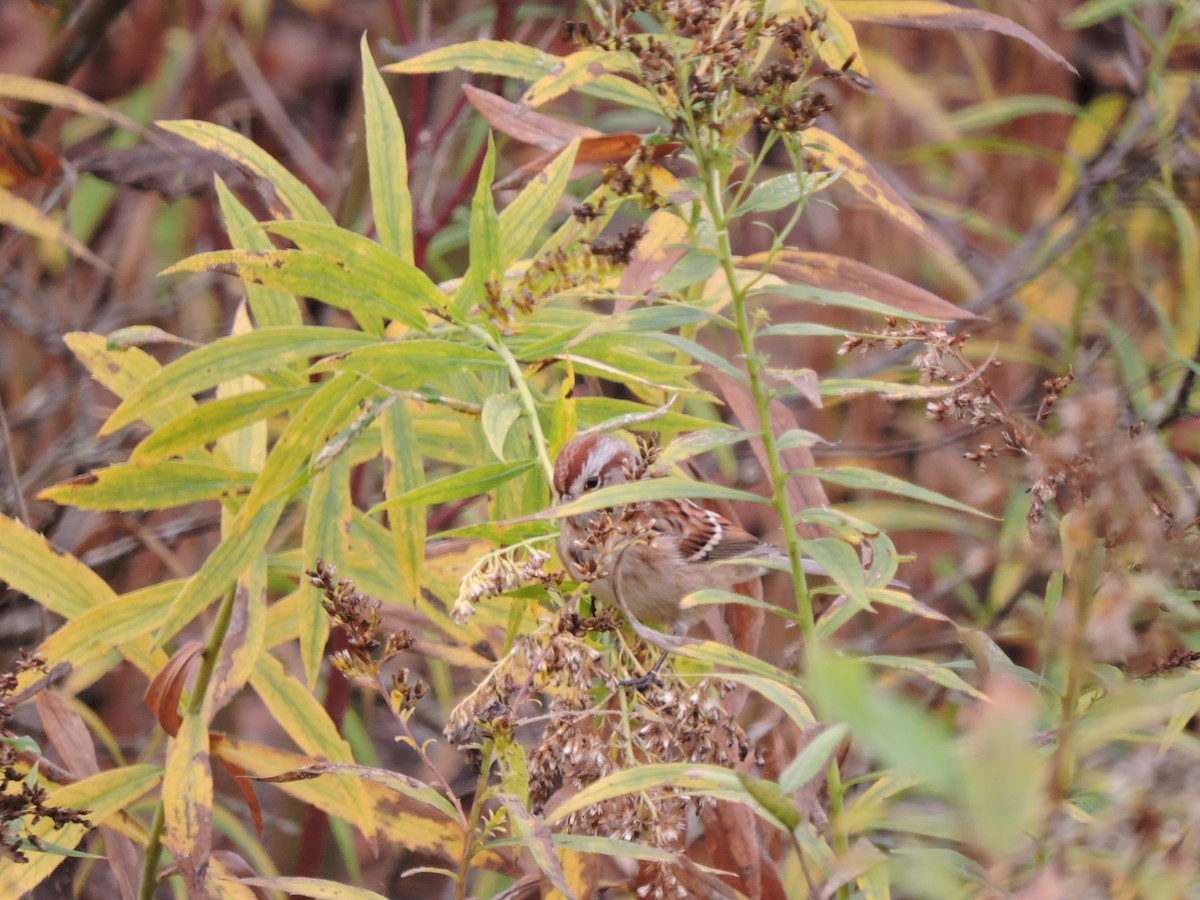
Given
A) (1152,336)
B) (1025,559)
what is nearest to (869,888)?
(1025,559)

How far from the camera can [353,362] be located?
121cm

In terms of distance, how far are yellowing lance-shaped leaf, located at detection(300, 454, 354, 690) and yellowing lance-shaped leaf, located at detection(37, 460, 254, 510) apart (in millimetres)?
115

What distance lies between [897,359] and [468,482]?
1.80m

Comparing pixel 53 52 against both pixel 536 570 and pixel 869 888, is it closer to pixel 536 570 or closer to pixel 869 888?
pixel 536 570

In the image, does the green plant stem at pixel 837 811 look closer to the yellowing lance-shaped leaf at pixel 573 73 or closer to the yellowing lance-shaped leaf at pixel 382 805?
the yellowing lance-shaped leaf at pixel 382 805

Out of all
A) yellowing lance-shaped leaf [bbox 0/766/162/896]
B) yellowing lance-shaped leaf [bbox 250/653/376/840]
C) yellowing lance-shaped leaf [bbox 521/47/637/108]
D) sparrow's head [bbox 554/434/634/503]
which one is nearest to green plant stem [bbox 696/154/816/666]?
yellowing lance-shaped leaf [bbox 521/47/637/108]

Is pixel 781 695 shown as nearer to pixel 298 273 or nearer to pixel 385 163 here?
pixel 298 273

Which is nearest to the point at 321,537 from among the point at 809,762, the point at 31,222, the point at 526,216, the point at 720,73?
the point at 526,216

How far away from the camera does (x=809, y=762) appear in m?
0.76

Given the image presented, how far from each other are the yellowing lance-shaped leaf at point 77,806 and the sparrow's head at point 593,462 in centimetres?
59

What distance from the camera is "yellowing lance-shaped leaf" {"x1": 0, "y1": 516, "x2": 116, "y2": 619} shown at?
1486 millimetres

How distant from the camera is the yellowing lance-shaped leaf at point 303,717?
1.49 metres

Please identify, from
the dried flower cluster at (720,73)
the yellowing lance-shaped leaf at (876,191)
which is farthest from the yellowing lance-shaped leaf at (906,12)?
the dried flower cluster at (720,73)

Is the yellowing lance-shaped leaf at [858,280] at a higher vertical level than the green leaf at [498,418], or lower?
higher
